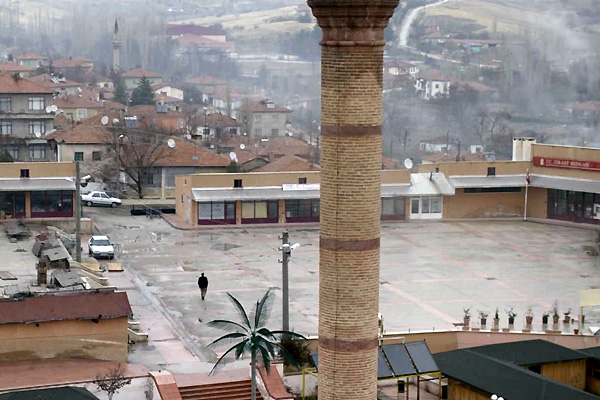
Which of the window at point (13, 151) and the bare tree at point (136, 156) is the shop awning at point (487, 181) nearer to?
the bare tree at point (136, 156)

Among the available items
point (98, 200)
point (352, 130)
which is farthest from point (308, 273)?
point (352, 130)

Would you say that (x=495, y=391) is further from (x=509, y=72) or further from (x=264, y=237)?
(x=509, y=72)

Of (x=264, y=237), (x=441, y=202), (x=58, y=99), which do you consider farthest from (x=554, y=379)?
(x=58, y=99)

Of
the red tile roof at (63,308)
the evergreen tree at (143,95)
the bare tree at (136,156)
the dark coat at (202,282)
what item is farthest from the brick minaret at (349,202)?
the evergreen tree at (143,95)

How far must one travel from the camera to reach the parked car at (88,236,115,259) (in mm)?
49781

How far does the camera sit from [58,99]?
112188mm

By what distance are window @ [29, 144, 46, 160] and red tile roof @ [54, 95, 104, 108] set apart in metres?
33.3

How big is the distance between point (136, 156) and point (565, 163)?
21.4 m

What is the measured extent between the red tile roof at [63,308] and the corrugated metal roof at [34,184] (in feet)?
81.4

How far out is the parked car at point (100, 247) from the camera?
49781mm

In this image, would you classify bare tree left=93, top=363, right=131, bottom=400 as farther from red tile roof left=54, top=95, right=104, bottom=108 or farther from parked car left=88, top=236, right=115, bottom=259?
red tile roof left=54, top=95, right=104, bottom=108

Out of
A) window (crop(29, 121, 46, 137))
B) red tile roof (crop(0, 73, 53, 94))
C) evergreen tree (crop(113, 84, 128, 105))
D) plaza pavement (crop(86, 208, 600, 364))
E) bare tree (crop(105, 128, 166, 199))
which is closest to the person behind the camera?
plaza pavement (crop(86, 208, 600, 364))

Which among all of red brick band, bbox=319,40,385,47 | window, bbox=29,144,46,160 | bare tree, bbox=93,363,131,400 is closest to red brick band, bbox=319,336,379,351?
red brick band, bbox=319,40,385,47

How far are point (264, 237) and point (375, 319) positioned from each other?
3357 centimetres
